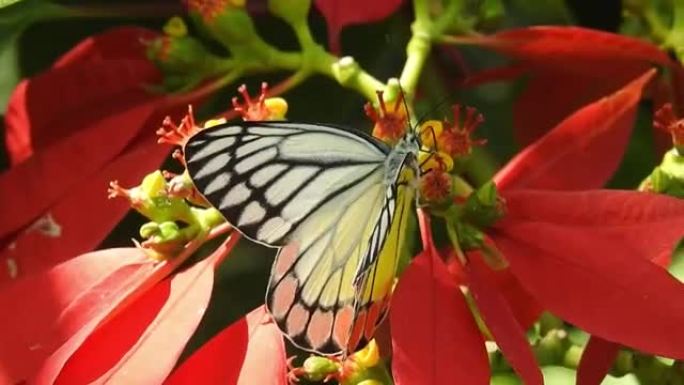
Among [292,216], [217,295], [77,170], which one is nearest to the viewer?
[292,216]

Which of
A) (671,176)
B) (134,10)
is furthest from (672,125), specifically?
(134,10)

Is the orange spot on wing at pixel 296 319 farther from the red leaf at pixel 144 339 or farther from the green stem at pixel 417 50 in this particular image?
the green stem at pixel 417 50

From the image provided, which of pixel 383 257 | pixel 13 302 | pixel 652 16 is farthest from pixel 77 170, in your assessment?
pixel 652 16

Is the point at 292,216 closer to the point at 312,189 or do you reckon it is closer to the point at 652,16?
the point at 312,189

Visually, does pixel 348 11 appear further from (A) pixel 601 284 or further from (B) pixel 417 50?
(A) pixel 601 284

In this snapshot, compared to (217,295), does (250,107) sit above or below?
above
